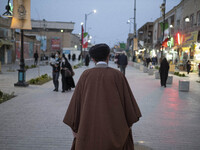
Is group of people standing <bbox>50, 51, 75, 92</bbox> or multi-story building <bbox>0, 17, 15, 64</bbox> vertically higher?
multi-story building <bbox>0, 17, 15, 64</bbox>

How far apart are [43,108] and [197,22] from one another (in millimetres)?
22943

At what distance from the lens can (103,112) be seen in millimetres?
2947

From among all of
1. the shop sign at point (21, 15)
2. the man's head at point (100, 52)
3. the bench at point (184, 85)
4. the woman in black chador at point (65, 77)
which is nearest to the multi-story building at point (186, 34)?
the bench at point (184, 85)

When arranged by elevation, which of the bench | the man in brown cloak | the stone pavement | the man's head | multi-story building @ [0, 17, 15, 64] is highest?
multi-story building @ [0, 17, 15, 64]

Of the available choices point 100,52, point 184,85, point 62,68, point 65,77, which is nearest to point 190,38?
point 184,85

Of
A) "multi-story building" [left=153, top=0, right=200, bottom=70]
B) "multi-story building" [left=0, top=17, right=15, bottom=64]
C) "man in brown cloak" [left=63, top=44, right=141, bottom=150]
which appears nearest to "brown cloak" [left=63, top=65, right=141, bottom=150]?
"man in brown cloak" [left=63, top=44, right=141, bottom=150]

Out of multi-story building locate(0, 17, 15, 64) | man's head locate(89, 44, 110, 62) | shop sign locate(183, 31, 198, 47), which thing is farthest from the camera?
multi-story building locate(0, 17, 15, 64)

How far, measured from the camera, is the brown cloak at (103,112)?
2.93 m

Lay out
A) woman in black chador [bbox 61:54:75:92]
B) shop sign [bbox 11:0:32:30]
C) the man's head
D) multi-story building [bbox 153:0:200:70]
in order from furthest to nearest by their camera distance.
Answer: multi-story building [bbox 153:0:200:70]
shop sign [bbox 11:0:32:30]
woman in black chador [bbox 61:54:75:92]
the man's head

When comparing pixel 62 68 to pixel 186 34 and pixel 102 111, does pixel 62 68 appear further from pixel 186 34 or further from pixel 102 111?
pixel 186 34

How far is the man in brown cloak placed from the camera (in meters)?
2.93

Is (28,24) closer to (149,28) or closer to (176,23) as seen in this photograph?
(176,23)

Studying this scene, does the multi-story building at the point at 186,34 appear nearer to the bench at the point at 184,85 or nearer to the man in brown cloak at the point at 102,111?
the bench at the point at 184,85

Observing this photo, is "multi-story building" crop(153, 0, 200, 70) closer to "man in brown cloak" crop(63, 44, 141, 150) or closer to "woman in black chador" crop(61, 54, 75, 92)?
"woman in black chador" crop(61, 54, 75, 92)
